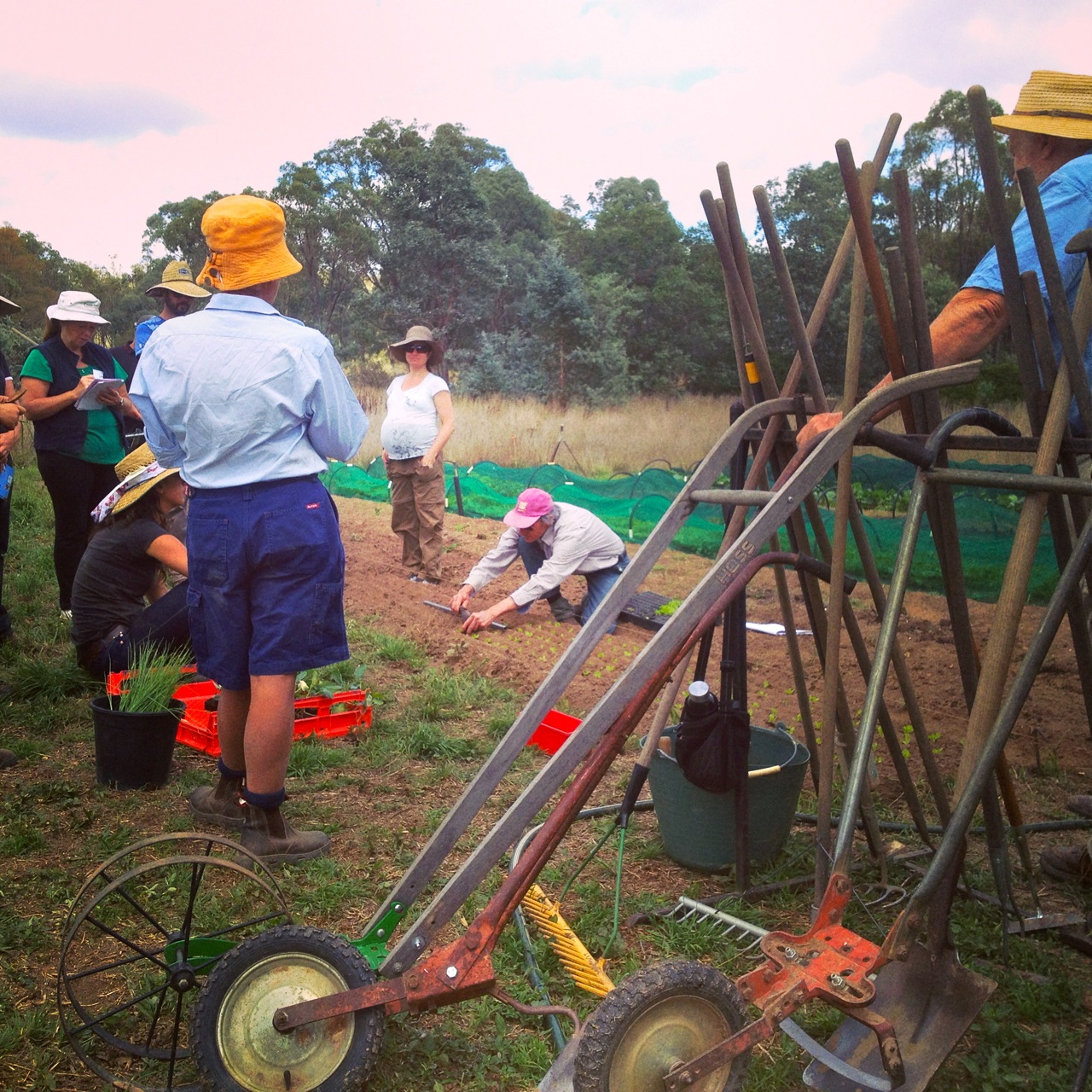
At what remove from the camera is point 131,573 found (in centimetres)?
455

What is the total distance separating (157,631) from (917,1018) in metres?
3.30

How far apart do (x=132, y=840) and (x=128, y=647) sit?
3.82ft

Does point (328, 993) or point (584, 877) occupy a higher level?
point (328, 993)

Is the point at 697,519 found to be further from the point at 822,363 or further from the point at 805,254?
the point at 805,254

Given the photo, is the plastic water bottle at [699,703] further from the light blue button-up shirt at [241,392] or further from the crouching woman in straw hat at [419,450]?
the crouching woman in straw hat at [419,450]

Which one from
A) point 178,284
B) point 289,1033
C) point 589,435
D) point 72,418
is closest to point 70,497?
point 72,418

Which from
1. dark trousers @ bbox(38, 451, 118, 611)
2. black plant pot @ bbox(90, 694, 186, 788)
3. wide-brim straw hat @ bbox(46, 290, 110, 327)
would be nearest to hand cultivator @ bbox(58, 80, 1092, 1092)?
black plant pot @ bbox(90, 694, 186, 788)

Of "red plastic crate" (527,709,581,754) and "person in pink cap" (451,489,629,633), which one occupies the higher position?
"person in pink cap" (451,489,629,633)

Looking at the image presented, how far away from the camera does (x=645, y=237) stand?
20188 millimetres

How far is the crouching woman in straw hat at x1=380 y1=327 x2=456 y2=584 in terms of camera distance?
760 centimetres

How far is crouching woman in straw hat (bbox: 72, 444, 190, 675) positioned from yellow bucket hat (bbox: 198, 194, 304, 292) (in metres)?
1.54

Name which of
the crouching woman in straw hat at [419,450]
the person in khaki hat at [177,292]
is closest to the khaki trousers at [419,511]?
the crouching woman in straw hat at [419,450]

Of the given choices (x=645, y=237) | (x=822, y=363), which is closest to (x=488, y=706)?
(x=822, y=363)

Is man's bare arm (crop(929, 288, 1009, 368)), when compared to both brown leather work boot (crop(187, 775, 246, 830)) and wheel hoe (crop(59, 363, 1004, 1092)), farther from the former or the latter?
brown leather work boot (crop(187, 775, 246, 830))
